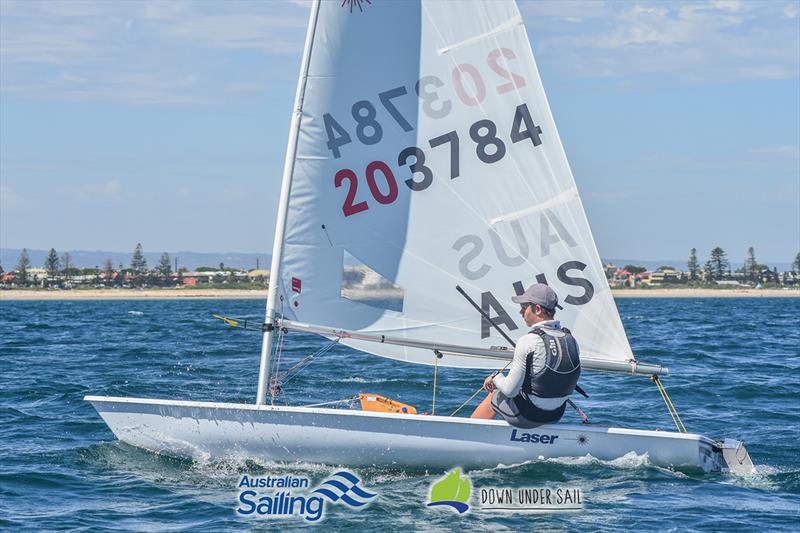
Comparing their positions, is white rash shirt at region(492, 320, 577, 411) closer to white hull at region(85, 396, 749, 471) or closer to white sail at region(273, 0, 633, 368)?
white hull at region(85, 396, 749, 471)

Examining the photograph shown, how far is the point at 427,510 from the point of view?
8578 mm

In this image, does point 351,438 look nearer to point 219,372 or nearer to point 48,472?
point 48,472

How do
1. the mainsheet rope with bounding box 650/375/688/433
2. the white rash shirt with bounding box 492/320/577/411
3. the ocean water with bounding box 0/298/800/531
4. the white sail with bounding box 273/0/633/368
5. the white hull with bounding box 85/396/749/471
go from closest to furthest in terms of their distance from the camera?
the ocean water with bounding box 0/298/800/531
the white rash shirt with bounding box 492/320/577/411
the white hull with bounding box 85/396/749/471
the mainsheet rope with bounding box 650/375/688/433
the white sail with bounding box 273/0/633/368

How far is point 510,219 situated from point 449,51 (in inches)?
69.1

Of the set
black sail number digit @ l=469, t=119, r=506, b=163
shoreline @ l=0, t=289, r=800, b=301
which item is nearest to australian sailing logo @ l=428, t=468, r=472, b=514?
black sail number digit @ l=469, t=119, r=506, b=163

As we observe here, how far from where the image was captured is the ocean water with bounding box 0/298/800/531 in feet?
27.4

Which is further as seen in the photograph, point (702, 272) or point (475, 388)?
point (702, 272)

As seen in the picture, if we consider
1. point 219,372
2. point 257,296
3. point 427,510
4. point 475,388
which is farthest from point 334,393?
point 257,296

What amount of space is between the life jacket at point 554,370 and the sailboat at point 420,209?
95cm

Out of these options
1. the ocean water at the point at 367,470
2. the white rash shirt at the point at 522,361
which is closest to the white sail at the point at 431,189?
the white rash shirt at the point at 522,361

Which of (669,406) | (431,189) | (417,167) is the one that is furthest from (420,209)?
(669,406)

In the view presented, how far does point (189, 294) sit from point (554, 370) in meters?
120

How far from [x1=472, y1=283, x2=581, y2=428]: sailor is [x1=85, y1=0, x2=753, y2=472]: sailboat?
92 cm

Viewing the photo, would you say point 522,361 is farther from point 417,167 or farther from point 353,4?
point 353,4
